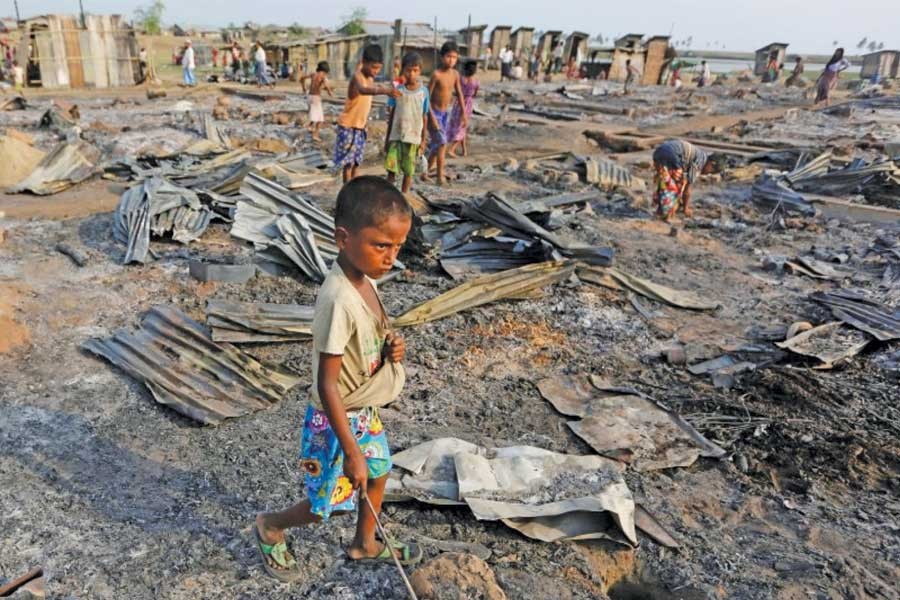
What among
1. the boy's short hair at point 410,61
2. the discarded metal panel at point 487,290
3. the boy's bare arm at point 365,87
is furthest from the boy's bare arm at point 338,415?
the boy's short hair at point 410,61

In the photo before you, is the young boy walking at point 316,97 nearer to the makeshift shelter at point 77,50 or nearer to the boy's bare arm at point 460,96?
the boy's bare arm at point 460,96

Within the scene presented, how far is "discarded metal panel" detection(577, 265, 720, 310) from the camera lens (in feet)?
17.5

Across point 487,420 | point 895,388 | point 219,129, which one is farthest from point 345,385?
point 219,129

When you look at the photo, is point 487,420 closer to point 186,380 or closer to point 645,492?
point 645,492

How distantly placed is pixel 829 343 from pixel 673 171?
327 centimetres

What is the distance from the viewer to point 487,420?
362 cm

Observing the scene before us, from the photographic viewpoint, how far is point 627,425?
11.7 feet

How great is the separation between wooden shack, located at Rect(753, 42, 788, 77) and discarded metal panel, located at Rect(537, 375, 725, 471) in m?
34.3

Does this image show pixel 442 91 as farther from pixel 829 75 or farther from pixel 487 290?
pixel 829 75

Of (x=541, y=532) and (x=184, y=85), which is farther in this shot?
(x=184, y=85)

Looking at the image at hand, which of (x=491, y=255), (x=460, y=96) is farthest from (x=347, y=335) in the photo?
(x=460, y=96)

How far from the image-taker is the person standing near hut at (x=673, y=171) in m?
7.18

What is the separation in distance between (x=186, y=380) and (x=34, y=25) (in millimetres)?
19102

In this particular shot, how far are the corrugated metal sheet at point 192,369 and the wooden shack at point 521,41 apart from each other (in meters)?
29.6
